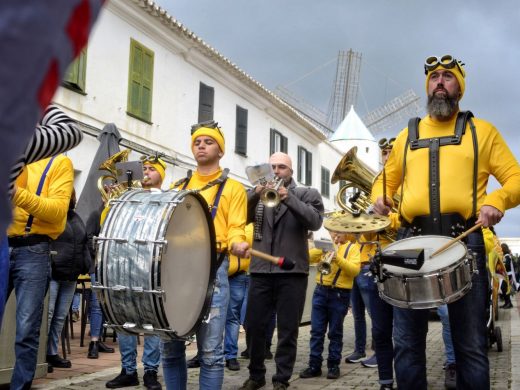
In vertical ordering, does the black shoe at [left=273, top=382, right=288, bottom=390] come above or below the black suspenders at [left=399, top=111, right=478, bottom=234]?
below

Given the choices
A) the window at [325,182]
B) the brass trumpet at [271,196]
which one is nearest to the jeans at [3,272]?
the brass trumpet at [271,196]

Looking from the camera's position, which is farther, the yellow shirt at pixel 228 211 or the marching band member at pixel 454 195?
the yellow shirt at pixel 228 211

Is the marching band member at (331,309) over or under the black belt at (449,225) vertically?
under

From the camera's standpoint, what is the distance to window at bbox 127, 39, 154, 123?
53.4 ft

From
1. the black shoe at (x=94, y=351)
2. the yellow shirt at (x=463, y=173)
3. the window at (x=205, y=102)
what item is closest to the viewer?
the yellow shirt at (x=463, y=173)

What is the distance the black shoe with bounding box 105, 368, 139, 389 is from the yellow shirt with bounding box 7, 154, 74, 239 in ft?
5.18

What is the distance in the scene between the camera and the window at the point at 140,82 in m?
16.3

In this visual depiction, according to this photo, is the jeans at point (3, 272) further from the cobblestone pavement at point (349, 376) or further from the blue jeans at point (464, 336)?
the cobblestone pavement at point (349, 376)

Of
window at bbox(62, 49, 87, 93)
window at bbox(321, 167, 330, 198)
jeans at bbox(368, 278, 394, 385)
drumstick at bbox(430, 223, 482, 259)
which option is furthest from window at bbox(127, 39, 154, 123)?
window at bbox(321, 167, 330, 198)

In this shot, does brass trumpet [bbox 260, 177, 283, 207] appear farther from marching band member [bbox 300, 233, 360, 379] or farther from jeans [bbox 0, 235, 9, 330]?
jeans [bbox 0, 235, 9, 330]

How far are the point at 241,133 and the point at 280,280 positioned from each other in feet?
56.8

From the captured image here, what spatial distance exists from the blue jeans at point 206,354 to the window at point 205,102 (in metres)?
15.9

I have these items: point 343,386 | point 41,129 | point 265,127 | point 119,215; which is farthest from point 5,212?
point 265,127

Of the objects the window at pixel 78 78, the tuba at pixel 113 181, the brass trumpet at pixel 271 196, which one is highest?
the window at pixel 78 78
